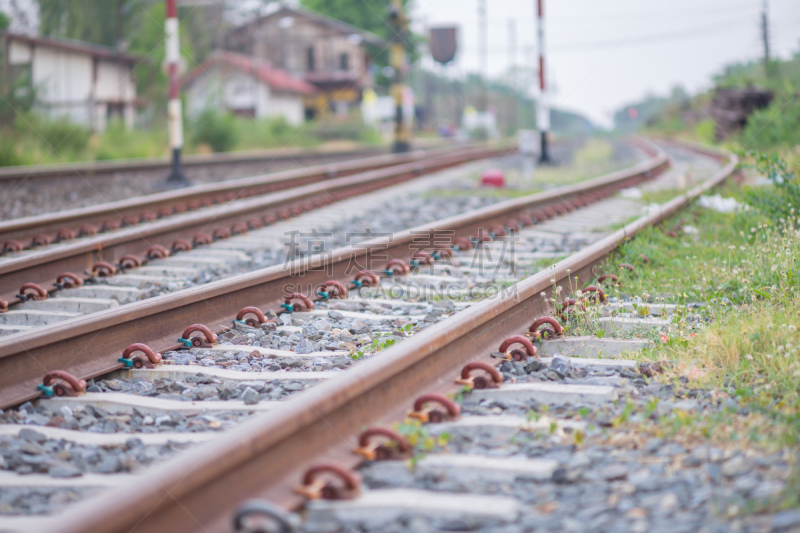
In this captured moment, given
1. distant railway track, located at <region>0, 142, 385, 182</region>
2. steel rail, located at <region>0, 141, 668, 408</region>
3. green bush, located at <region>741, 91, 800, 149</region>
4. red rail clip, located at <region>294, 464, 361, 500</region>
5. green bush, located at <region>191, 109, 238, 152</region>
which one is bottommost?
red rail clip, located at <region>294, 464, 361, 500</region>

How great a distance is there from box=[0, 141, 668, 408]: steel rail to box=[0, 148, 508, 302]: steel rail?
153 cm

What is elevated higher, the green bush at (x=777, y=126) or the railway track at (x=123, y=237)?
the green bush at (x=777, y=126)

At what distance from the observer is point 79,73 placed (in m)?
29.2

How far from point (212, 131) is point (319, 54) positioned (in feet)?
110

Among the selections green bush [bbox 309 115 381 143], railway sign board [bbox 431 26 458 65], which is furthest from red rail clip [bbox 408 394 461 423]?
green bush [bbox 309 115 381 143]

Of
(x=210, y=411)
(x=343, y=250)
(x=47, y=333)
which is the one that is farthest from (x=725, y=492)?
(x=343, y=250)

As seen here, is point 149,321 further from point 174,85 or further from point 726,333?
point 174,85

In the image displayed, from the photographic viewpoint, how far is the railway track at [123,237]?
481 cm

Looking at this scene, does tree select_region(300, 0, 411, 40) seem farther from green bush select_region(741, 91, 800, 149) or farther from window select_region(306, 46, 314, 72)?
green bush select_region(741, 91, 800, 149)

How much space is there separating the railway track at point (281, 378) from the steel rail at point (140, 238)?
1689 millimetres

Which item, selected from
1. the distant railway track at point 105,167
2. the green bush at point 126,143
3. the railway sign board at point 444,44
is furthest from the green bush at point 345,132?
the distant railway track at point 105,167

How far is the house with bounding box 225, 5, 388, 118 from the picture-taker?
5019 cm

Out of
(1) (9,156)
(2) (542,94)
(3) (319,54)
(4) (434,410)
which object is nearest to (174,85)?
(1) (9,156)

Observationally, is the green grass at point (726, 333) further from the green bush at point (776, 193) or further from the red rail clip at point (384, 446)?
the red rail clip at point (384, 446)
